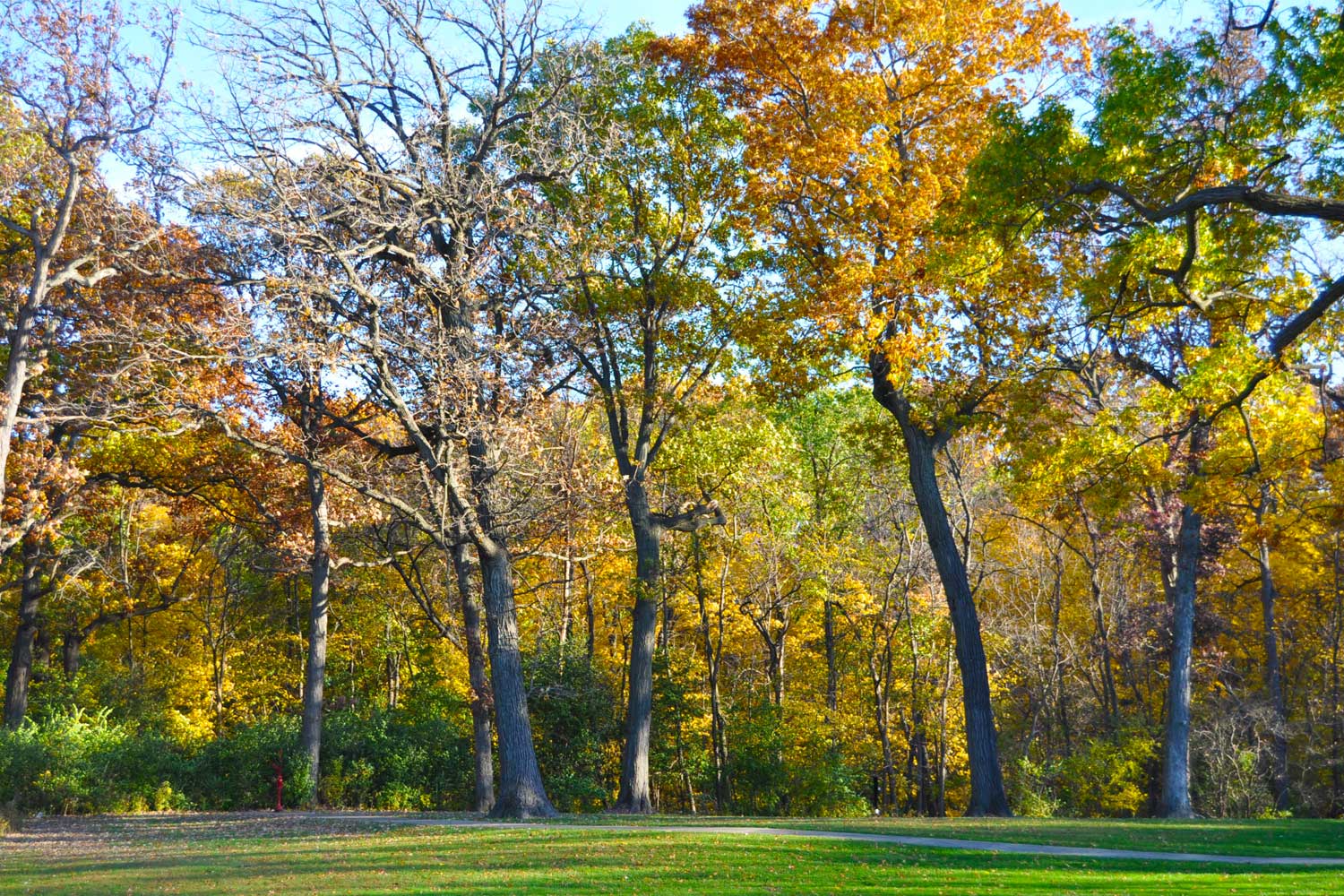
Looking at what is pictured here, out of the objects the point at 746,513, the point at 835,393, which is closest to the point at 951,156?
the point at 746,513

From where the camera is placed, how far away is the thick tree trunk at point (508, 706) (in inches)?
653

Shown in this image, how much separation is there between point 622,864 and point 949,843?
12.8 ft

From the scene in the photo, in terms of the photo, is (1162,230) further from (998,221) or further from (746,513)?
(746,513)

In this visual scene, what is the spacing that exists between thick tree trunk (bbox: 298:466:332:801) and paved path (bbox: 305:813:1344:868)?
6.97 meters

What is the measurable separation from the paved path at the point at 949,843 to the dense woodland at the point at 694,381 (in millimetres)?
2284

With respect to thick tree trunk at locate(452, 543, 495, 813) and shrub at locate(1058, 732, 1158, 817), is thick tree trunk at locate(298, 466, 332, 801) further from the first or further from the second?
shrub at locate(1058, 732, 1158, 817)

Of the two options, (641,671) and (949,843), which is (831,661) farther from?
(949,843)

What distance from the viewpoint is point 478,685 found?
20.8 m

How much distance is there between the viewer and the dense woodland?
43.4ft

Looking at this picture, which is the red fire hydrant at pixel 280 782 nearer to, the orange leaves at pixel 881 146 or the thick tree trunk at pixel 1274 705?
the orange leaves at pixel 881 146

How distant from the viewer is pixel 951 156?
53.0 ft

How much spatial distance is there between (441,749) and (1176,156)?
20.5m

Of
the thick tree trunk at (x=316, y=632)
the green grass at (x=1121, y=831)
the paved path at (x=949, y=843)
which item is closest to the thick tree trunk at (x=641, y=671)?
the green grass at (x=1121, y=831)

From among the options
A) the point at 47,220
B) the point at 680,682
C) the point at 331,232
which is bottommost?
the point at 680,682
